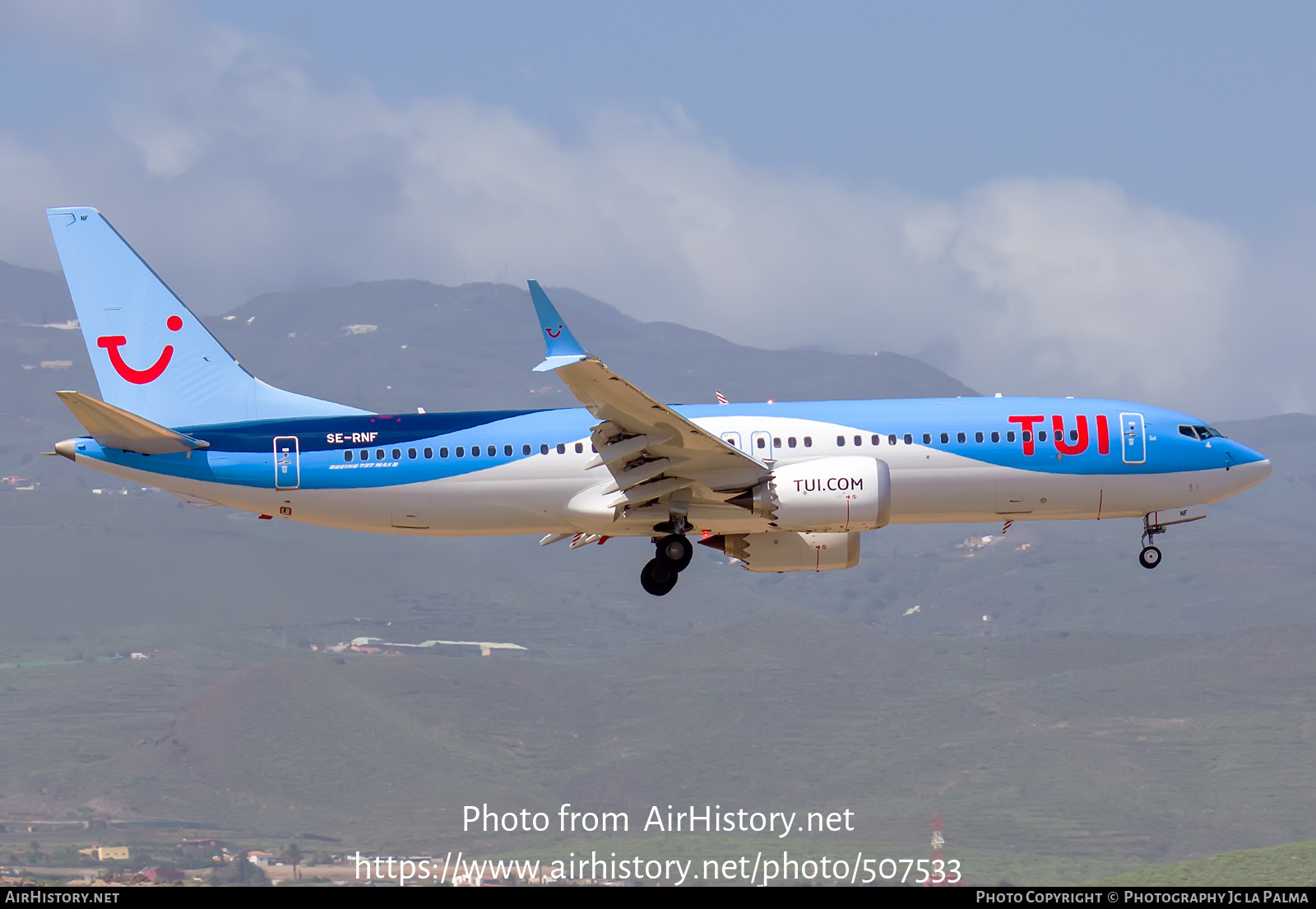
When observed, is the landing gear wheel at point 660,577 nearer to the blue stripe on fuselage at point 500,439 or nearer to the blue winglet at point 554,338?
the blue stripe on fuselage at point 500,439

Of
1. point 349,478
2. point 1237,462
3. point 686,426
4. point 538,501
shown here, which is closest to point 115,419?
point 349,478

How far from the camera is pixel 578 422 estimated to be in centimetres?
4591

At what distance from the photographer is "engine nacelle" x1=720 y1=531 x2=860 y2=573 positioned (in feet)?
158

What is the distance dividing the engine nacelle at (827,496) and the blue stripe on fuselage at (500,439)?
1024 mm

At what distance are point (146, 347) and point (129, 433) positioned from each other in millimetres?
4856

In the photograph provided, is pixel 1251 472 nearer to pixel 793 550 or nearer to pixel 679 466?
pixel 793 550

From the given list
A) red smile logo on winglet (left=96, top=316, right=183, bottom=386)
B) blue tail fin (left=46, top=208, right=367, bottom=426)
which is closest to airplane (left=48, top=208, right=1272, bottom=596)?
blue tail fin (left=46, top=208, right=367, bottom=426)

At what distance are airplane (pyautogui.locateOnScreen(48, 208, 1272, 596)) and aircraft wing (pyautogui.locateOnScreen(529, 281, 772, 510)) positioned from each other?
0.06 meters

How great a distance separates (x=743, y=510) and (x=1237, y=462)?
48.1 ft

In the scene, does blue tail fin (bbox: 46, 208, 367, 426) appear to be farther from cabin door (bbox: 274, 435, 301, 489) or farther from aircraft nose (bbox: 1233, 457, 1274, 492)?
aircraft nose (bbox: 1233, 457, 1274, 492)

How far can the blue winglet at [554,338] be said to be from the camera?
38.8 metres

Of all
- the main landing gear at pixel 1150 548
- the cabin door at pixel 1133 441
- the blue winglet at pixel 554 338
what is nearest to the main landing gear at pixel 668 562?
the blue winglet at pixel 554 338
